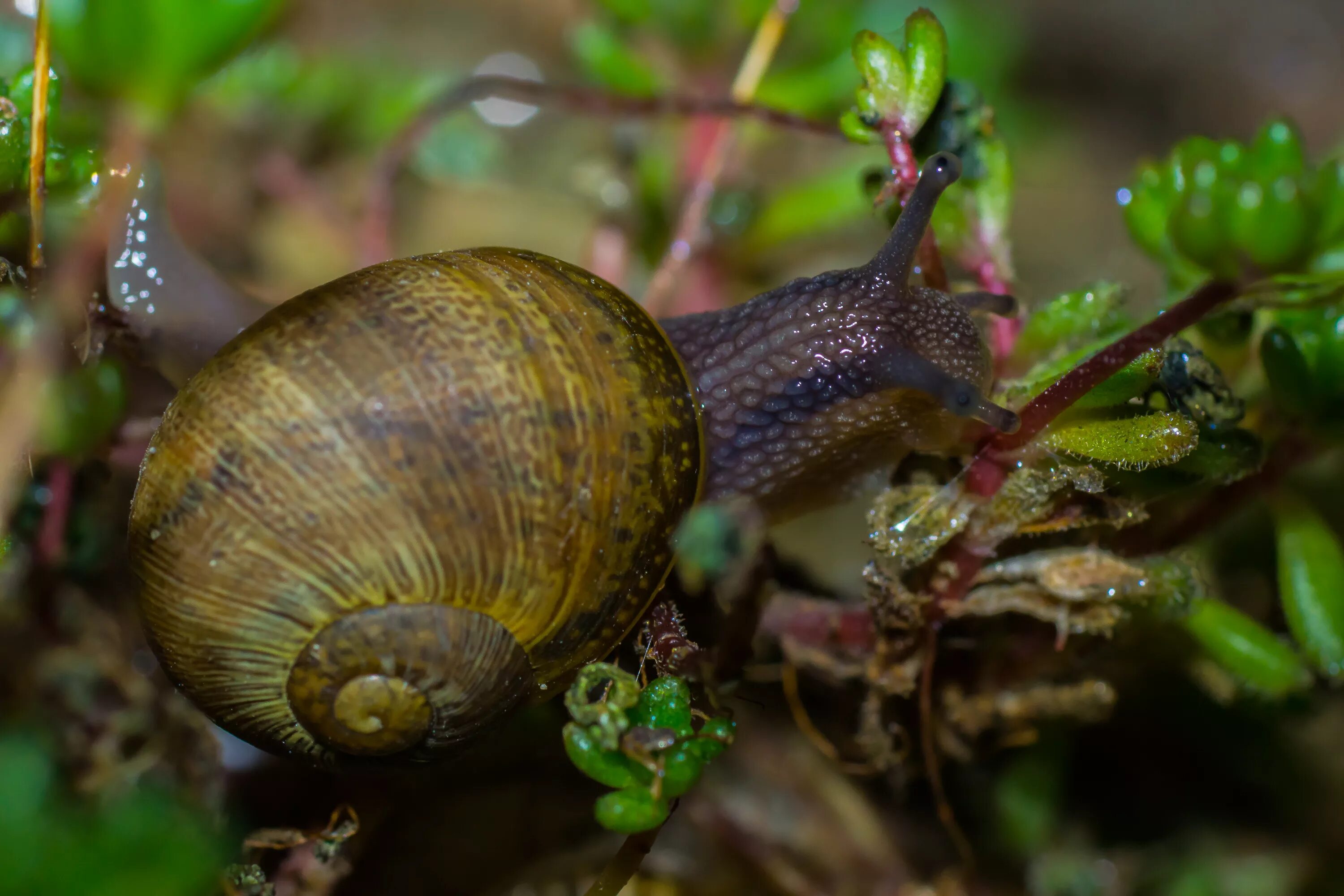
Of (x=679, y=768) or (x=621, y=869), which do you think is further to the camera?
(x=621, y=869)

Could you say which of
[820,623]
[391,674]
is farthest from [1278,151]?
[391,674]

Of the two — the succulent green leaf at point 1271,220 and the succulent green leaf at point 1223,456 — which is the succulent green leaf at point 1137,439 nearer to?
the succulent green leaf at point 1223,456

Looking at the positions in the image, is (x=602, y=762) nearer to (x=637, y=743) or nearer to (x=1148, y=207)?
(x=637, y=743)

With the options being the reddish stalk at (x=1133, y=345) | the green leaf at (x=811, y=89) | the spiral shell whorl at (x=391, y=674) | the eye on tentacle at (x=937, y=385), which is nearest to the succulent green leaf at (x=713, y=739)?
the spiral shell whorl at (x=391, y=674)

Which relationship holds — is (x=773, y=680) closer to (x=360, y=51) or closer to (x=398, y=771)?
(x=398, y=771)

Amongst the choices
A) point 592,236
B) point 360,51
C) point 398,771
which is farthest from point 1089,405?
point 360,51

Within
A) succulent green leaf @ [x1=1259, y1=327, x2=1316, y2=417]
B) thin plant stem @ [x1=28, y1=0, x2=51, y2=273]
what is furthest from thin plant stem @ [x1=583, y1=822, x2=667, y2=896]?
thin plant stem @ [x1=28, y1=0, x2=51, y2=273]
